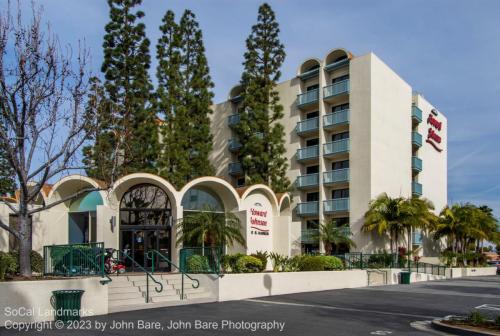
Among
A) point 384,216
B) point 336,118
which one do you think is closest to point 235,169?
point 336,118

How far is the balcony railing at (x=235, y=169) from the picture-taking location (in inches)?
1887

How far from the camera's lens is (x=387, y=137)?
41.4 meters

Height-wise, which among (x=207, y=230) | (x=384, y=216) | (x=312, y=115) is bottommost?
(x=207, y=230)

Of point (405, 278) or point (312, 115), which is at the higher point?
point (312, 115)

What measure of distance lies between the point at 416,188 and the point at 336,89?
462 inches

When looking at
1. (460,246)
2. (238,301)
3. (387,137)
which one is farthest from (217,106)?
(238,301)

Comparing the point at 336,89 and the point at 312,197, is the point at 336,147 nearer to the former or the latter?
the point at 336,89

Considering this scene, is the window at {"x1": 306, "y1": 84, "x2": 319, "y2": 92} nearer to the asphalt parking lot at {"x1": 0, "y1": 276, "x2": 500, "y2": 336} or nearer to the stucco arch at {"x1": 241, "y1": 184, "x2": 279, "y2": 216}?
the stucco arch at {"x1": 241, "y1": 184, "x2": 279, "y2": 216}

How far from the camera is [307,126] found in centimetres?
4344

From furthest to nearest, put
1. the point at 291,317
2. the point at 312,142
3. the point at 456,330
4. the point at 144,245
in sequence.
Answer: the point at 312,142, the point at 144,245, the point at 291,317, the point at 456,330

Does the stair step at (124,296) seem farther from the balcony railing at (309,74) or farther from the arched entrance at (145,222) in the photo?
the balcony railing at (309,74)

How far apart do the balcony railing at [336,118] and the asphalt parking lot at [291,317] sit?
2202 centimetres

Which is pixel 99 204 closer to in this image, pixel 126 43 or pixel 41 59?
pixel 41 59

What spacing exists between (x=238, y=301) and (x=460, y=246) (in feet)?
123
